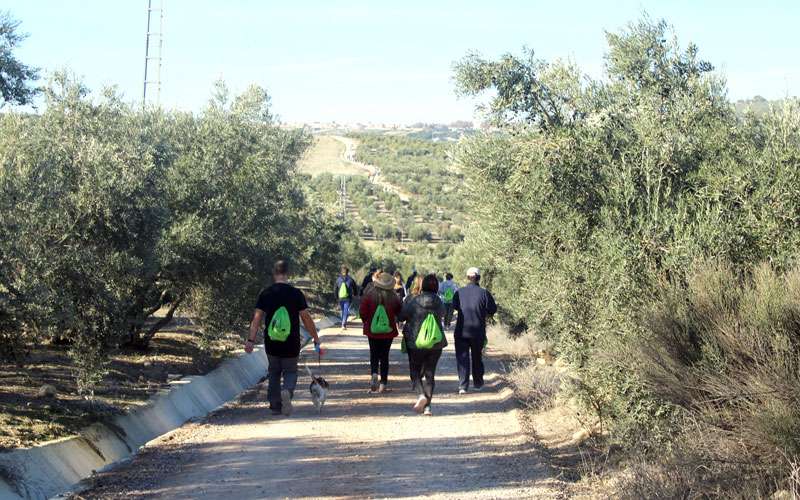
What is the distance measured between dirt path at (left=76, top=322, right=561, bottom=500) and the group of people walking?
1.76 ft

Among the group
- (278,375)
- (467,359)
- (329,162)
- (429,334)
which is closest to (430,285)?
(429,334)

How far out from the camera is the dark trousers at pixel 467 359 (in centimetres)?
1769

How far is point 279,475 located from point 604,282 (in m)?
3.97

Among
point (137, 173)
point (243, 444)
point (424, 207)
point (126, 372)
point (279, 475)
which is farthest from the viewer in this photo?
point (424, 207)

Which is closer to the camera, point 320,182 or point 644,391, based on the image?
point 644,391

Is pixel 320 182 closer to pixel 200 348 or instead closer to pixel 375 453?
pixel 200 348

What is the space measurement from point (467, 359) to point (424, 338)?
2.46 metres

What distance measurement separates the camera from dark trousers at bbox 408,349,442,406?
15.3m

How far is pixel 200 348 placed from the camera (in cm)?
2217

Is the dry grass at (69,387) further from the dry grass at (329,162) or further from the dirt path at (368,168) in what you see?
the dry grass at (329,162)

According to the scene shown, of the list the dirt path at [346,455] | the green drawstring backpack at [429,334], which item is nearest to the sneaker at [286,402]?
the dirt path at [346,455]

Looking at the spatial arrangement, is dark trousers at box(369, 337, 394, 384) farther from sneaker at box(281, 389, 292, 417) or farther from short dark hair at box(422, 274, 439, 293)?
sneaker at box(281, 389, 292, 417)

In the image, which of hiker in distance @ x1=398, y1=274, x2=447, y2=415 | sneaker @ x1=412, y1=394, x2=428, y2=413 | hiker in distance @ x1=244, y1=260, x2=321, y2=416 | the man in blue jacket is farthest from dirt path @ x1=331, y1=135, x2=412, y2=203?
hiker in distance @ x1=244, y1=260, x2=321, y2=416

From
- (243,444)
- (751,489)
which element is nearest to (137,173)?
(243,444)
